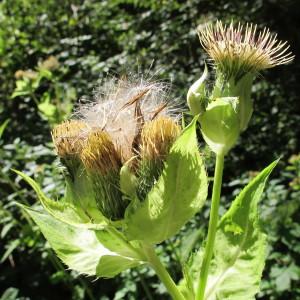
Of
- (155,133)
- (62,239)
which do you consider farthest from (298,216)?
(155,133)

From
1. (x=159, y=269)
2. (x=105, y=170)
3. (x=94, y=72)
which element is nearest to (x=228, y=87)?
(x=105, y=170)

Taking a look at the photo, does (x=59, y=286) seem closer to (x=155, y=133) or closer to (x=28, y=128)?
(x=28, y=128)

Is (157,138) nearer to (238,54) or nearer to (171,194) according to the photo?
(171,194)

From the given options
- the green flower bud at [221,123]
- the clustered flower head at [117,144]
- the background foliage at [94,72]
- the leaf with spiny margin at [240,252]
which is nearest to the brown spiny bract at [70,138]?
the clustered flower head at [117,144]

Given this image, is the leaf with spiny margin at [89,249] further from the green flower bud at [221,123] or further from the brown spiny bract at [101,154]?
the green flower bud at [221,123]

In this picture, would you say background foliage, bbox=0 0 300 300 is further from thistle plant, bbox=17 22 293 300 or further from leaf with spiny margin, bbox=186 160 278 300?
thistle plant, bbox=17 22 293 300

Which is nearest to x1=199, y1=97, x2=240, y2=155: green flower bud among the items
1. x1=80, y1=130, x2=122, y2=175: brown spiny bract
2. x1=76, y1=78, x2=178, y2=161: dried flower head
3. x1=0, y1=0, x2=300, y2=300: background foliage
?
A: x1=76, y1=78, x2=178, y2=161: dried flower head
